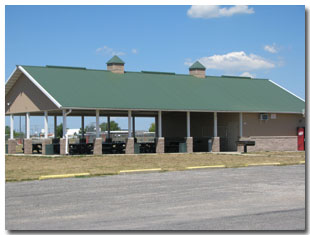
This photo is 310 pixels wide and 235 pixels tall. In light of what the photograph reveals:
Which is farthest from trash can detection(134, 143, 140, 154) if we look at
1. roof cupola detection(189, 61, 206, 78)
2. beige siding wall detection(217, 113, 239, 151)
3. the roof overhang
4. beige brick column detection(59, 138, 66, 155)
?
roof cupola detection(189, 61, 206, 78)

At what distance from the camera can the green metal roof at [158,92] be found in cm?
3061

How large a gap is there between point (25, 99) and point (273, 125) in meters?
16.8

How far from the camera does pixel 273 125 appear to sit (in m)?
36.3

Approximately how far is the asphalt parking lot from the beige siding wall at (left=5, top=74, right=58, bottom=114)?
50.8 ft

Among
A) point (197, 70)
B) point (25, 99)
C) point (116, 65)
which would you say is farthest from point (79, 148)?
point (197, 70)

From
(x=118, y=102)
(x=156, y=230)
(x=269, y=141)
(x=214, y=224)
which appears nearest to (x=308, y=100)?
(x=214, y=224)

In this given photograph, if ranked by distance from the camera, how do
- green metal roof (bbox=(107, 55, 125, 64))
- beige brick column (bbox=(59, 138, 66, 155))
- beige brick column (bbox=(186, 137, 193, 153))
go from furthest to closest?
green metal roof (bbox=(107, 55, 125, 64))
beige brick column (bbox=(186, 137, 193, 153))
beige brick column (bbox=(59, 138, 66, 155))

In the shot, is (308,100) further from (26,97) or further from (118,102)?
(26,97)

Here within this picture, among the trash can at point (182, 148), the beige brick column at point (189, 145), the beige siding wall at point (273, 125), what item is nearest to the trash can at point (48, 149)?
the trash can at point (182, 148)

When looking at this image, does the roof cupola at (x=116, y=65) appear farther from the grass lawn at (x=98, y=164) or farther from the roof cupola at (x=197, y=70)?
the grass lawn at (x=98, y=164)

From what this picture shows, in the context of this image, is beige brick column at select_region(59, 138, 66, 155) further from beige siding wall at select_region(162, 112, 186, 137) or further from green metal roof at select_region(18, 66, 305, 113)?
beige siding wall at select_region(162, 112, 186, 137)

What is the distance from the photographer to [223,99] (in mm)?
35500

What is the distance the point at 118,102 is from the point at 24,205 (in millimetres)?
20026

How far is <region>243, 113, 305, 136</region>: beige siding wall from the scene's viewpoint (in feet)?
116
